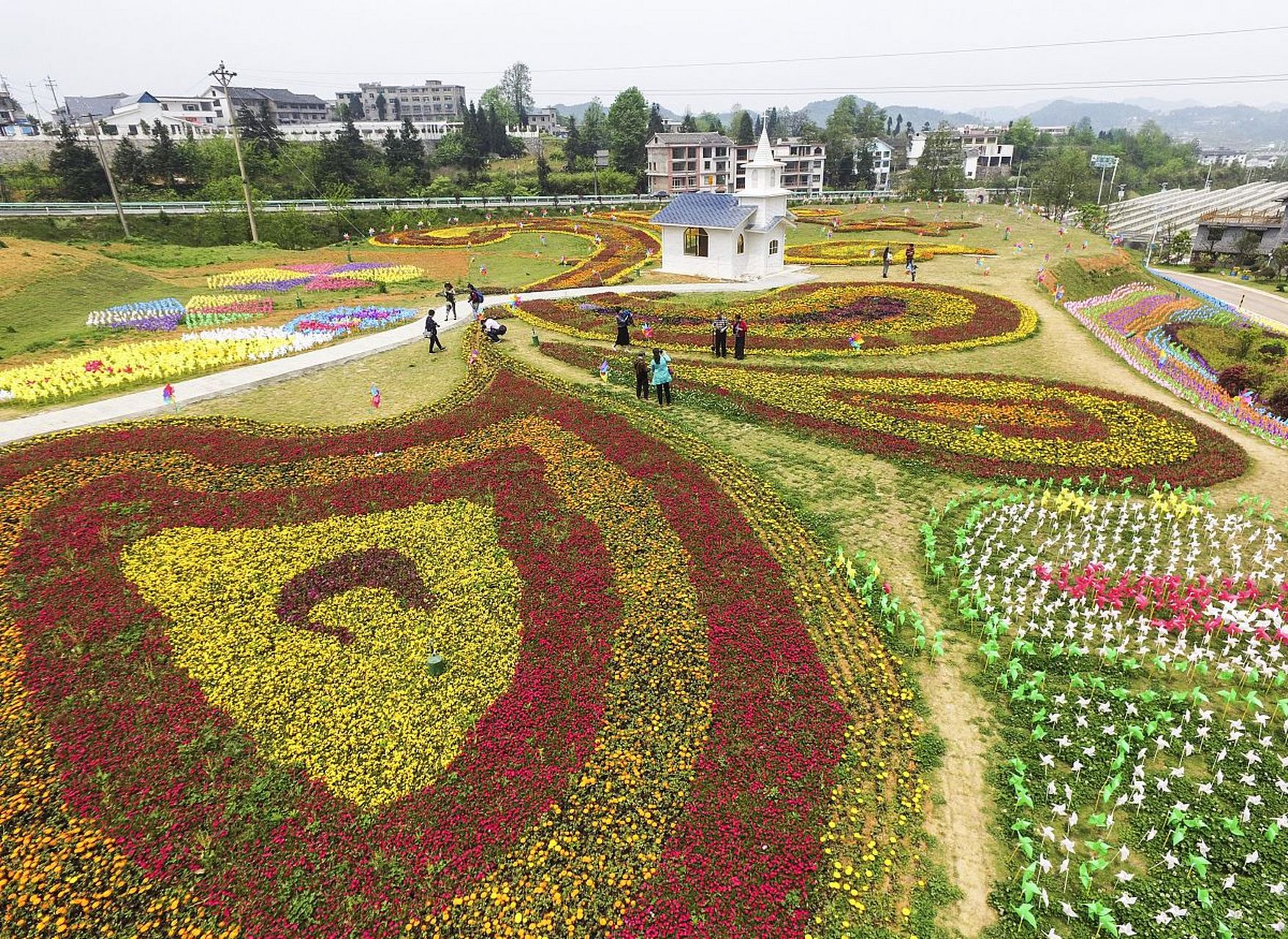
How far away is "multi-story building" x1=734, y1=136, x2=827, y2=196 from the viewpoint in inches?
4237

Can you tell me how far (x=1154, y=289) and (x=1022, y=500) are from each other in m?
38.4

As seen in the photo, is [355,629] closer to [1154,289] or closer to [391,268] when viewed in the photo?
[391,268]

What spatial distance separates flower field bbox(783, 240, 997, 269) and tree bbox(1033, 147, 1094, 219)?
45.9 metres

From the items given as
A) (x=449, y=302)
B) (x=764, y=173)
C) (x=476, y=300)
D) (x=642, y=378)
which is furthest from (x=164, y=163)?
(x=642, y=378)

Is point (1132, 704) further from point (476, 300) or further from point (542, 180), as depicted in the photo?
point (542, 180)

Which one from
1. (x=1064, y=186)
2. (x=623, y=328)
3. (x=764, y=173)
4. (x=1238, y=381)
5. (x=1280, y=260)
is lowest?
(x=1238, y=381)

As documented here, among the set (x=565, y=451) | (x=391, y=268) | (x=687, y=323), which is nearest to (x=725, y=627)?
(x=565, y=451)

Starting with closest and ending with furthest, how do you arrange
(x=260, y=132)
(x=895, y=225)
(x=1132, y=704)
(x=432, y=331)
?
(x=1132, y=704) → (x=432, y=331) → (x=895, y=225) → (x=260, y=132)

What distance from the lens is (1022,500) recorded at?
1575cm

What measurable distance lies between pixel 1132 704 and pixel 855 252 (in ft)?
152

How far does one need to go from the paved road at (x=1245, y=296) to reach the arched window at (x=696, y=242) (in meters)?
39.1

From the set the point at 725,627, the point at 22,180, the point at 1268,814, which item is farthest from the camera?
the point at 22,180

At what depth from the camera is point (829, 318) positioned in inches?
1232

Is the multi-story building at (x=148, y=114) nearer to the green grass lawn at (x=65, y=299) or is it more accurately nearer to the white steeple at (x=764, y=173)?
the green grass lawn at (x=65, y=299)
